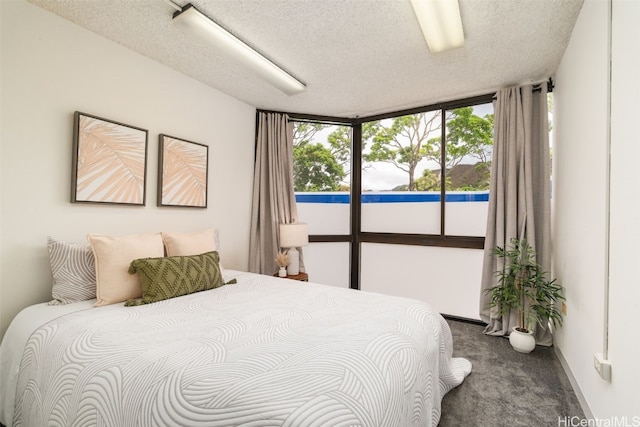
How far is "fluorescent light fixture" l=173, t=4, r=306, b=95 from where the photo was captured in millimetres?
1933

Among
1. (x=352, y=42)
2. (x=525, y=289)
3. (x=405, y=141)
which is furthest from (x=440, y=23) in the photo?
(x=525, y=289)

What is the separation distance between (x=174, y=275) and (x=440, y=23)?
2509mm

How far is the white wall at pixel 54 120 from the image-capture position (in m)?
1.78

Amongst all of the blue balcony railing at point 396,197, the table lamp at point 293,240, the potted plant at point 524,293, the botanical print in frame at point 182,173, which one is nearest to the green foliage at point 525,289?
the potted plant at point 524,293

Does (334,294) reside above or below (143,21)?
below

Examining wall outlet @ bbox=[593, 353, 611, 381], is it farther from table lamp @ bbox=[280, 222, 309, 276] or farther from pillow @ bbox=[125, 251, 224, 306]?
table lamp @ bbox=[280, 222, 309, 276]

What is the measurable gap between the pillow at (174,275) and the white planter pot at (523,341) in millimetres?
2569

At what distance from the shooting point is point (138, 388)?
3.34 feet

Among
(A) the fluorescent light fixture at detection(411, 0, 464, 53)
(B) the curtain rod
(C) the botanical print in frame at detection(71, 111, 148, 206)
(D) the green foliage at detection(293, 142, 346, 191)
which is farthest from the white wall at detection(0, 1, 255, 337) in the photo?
(B) the curtain rod

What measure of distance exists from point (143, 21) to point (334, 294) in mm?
2388

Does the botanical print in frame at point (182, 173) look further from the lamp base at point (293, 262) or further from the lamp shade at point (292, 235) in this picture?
the lamp base at point (293, 262)

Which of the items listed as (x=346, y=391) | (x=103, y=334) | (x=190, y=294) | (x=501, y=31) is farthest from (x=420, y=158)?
(x=103, y=334)

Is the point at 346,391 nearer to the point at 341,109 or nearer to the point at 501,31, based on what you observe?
the point at 501,31

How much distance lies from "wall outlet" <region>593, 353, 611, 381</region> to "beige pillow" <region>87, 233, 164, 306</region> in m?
→ 2.66
